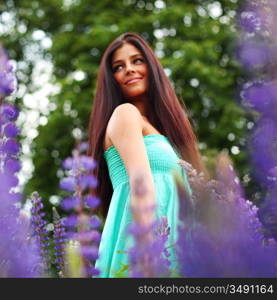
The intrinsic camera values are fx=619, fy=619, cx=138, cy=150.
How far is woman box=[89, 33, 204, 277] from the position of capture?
2.61m

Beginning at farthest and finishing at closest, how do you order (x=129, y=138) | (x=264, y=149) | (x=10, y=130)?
(x=129, y=138)
(x=10, y=130)
(x=264, y=149)

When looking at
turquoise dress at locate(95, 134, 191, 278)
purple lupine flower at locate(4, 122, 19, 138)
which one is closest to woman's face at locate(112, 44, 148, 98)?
turquoise dress at locate(95, 134, 191, 278)

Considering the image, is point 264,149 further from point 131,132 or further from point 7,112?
point 131,132

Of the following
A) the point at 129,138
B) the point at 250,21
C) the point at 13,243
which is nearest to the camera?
the point at 13,243

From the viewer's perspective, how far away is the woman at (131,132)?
2.61 meters

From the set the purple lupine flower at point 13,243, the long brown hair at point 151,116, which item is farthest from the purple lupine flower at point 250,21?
the long brown hair at point 151,116

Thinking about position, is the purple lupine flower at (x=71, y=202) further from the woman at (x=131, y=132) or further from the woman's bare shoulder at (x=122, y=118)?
the woman's bare shoulder at (x=122, y=118)

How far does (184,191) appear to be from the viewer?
3.77 ft

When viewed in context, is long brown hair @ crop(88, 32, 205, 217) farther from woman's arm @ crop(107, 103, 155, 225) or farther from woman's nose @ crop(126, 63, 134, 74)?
woman's arm @ crop(107, 103, 155, 225)

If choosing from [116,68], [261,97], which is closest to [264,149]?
[261,97]

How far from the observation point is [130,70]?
124 inches

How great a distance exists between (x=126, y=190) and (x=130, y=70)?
0.72m
